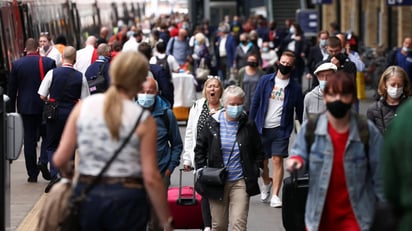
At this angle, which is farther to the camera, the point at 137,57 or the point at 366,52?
the point at 366,52

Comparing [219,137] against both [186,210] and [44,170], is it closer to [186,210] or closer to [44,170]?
[186,210]

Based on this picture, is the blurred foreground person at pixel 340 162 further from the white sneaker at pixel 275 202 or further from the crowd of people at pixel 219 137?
the white sneaker at pixel 275 202

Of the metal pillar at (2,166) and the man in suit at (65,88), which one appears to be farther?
the man in suit at (65,88)

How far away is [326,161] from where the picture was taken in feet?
22.4

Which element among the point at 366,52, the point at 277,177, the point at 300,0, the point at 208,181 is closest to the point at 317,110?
the point at 277,177

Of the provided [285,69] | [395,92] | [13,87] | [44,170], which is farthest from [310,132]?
[13,87]

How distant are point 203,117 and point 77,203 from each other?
408cm

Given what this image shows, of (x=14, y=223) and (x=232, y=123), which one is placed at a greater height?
(x=232, y=123)

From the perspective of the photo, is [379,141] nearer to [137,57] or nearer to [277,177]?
[137,57]

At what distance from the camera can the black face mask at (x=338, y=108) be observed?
676cm

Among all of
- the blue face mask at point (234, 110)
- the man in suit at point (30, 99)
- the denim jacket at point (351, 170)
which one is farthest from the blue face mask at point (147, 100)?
the man in suit at point (30, 99)

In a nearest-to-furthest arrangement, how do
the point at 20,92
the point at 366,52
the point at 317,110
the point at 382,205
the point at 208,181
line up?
1. the point at 382,205
2. the point at 208,181
3. the point at 317,110
4. the point at 20,92
5. the point at 366,52

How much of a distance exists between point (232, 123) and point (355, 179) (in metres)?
2.90

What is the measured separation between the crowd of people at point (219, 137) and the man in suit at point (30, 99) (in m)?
0.01
